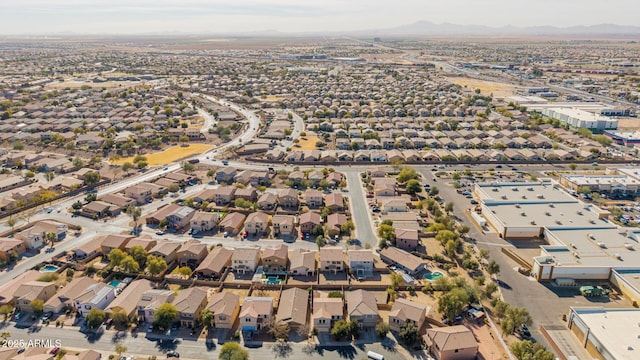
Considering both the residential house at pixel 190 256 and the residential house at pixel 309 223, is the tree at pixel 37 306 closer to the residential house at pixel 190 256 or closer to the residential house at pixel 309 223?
the residential house at pixel 190 256

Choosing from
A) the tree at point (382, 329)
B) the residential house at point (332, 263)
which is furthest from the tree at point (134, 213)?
the tree at point (382, 329)

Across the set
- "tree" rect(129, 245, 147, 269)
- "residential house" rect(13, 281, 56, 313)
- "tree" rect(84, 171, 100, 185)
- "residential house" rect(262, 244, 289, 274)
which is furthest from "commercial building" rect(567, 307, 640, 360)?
"tree" rect(84, 171, 100, 185)

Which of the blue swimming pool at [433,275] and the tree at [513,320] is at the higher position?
the tree at [513,320]

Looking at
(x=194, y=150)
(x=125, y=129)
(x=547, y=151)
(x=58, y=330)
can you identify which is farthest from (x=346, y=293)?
(x=125, y=129)

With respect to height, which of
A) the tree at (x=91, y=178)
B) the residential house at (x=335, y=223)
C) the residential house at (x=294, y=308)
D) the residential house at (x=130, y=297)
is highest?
the tree at (x=91, y=178)

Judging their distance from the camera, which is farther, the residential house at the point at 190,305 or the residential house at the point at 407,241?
the residential house at the point at 407,241

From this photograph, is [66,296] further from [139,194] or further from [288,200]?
[288,200]

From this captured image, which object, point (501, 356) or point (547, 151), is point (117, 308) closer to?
point (501, 356)
